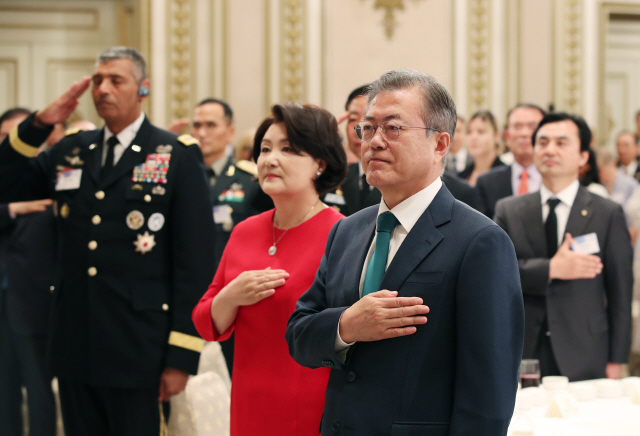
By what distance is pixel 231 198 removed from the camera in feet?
12.5

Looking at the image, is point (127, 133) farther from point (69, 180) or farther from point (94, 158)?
point (69, 180)

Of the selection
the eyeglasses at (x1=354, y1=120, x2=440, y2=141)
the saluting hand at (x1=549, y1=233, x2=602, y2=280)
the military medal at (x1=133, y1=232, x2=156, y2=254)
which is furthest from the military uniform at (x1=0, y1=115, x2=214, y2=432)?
the saluting hand at (x1=549, y1=233, x2=602, y2=280)

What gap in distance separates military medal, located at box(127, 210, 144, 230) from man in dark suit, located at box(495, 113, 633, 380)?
1.55 m

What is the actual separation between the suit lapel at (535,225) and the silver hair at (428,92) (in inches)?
65.6

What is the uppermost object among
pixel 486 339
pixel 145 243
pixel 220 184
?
pixel 220 184

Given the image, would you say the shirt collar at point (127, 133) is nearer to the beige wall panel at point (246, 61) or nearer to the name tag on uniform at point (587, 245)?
the name tag on uniform at point (587, 245)

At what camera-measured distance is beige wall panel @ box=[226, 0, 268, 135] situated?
6551 millimetres

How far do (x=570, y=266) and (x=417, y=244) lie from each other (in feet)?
5.39

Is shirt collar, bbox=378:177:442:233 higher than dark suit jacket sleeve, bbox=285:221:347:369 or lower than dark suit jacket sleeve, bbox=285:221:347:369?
higher

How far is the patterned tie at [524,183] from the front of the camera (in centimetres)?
399

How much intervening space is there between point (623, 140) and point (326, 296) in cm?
595

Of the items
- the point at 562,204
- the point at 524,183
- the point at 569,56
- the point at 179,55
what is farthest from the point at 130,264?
the point at 569,56

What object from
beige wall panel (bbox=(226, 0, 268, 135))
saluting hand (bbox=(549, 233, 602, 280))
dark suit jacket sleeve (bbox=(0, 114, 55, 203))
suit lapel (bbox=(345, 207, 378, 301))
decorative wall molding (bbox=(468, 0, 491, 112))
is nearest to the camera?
suit lapel (bbox=(345, 207, 378, 301))

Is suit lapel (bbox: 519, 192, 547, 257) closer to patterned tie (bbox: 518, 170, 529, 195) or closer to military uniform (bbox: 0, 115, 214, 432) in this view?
patterned tie (bbox: 518, 170, 529, 195)
